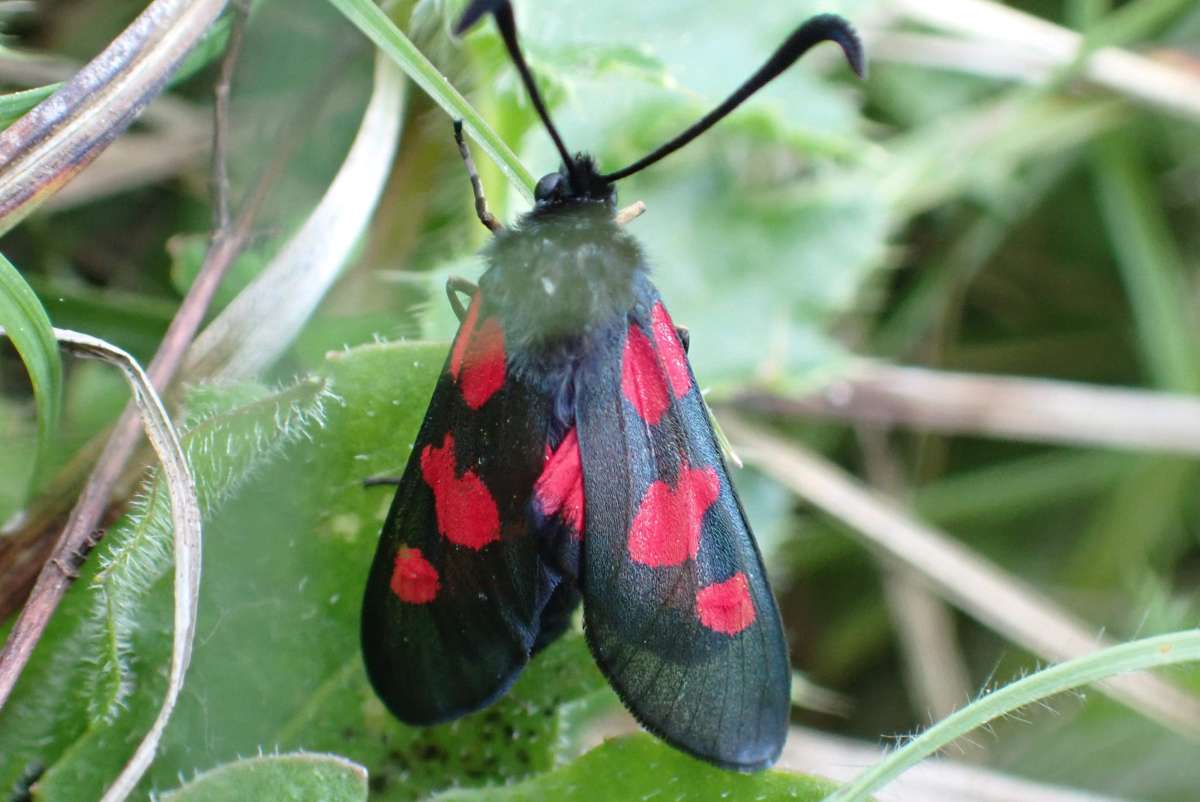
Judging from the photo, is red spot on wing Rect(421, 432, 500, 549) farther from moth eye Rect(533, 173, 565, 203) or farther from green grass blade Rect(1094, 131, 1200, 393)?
green grass blade Rect(1094, 131, 1200, 393)

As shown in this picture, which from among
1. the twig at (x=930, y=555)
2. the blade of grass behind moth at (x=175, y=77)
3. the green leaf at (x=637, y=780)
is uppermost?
the blade of grass behind moth at (x=175, y=77)

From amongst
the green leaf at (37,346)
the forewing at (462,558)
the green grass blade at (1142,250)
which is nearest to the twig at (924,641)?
the green grass blade at (1142,250)

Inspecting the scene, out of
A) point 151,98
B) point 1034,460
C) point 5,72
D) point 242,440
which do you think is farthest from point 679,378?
point 1034,460

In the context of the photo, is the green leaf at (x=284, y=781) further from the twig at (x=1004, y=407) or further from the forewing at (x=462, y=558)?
the twig at (x=1004, y=407)

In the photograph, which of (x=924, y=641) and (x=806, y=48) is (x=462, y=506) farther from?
(x=924, y=641)

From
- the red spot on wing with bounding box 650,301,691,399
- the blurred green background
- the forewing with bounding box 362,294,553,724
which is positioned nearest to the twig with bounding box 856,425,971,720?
the blurred green background

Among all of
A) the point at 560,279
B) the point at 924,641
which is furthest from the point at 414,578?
the point at 924,641
